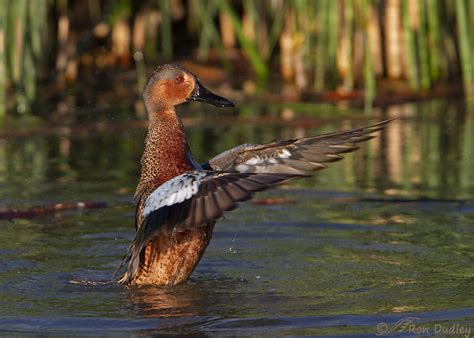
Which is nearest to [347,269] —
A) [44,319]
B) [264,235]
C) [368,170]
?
[264,235]

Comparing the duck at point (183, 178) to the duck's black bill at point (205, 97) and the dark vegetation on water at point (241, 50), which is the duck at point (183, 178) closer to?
the duck's black bill at point (205, 97)

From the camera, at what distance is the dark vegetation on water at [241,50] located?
34.0ft

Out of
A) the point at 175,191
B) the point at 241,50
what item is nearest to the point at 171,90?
the point at 175,191

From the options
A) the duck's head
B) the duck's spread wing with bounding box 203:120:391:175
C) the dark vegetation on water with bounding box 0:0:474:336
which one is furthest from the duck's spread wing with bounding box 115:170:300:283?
the duck's head

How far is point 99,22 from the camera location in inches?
454

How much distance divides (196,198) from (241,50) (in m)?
8.17

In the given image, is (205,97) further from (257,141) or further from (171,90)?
(257,141)

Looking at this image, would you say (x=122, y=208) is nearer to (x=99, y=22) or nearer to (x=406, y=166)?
(x=406, y=166)

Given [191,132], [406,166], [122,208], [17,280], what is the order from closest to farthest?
[17,280], [122,208], [406,166], [191,132]

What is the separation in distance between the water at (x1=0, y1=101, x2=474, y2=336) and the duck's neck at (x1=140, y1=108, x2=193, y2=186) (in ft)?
1.91

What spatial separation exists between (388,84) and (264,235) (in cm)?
516

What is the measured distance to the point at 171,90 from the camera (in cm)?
633
